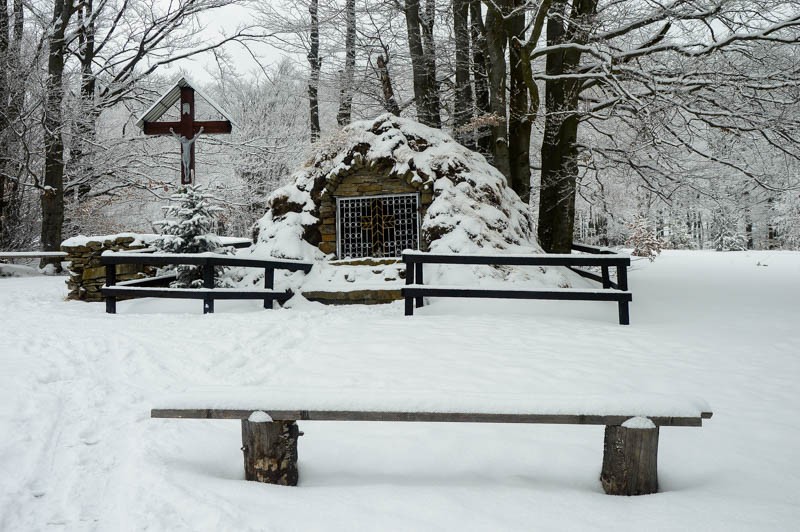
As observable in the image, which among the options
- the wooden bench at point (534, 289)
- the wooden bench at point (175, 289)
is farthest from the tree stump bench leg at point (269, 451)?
the wooden bench at point (175, 289)

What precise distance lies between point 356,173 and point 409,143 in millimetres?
1331

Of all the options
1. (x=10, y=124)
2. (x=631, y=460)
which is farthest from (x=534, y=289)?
(x=10, y=124)

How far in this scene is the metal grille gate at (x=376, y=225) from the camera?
10.5 m

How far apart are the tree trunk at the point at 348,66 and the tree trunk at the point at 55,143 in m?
8.06

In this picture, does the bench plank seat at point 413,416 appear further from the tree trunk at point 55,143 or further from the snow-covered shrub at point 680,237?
the snow-covered shrub at point 680,237

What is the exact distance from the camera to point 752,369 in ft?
15.8

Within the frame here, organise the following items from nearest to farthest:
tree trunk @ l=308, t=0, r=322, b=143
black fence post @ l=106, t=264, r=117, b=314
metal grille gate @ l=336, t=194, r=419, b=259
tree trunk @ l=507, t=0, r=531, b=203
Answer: black fence post @ l=106, t=264, r=117, b=314, metal grille gate @ l=336, t=194, r=419, b=259, tree trunk @ l=507, t=0, r=531, b=203, tree trunk @ l=308, t=0, r=322, b=143

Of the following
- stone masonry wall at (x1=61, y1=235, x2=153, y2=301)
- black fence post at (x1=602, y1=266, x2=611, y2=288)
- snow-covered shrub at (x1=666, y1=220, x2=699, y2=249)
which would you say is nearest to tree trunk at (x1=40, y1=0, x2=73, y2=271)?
stone masonry wall at (x1=61, y1=235, x2=153, y2=301)

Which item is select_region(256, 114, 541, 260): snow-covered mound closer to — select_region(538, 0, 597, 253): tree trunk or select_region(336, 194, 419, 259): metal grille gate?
select_region(336, 194, 419, 259): metal grille gate

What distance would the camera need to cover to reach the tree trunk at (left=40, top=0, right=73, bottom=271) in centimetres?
1402

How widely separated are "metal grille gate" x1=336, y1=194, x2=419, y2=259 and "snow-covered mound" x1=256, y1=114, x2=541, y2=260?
50cm

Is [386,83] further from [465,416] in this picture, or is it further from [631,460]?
[631,460]

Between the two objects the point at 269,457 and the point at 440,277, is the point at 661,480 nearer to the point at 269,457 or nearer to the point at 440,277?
the point at 269,457

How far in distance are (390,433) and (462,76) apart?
468 inches
